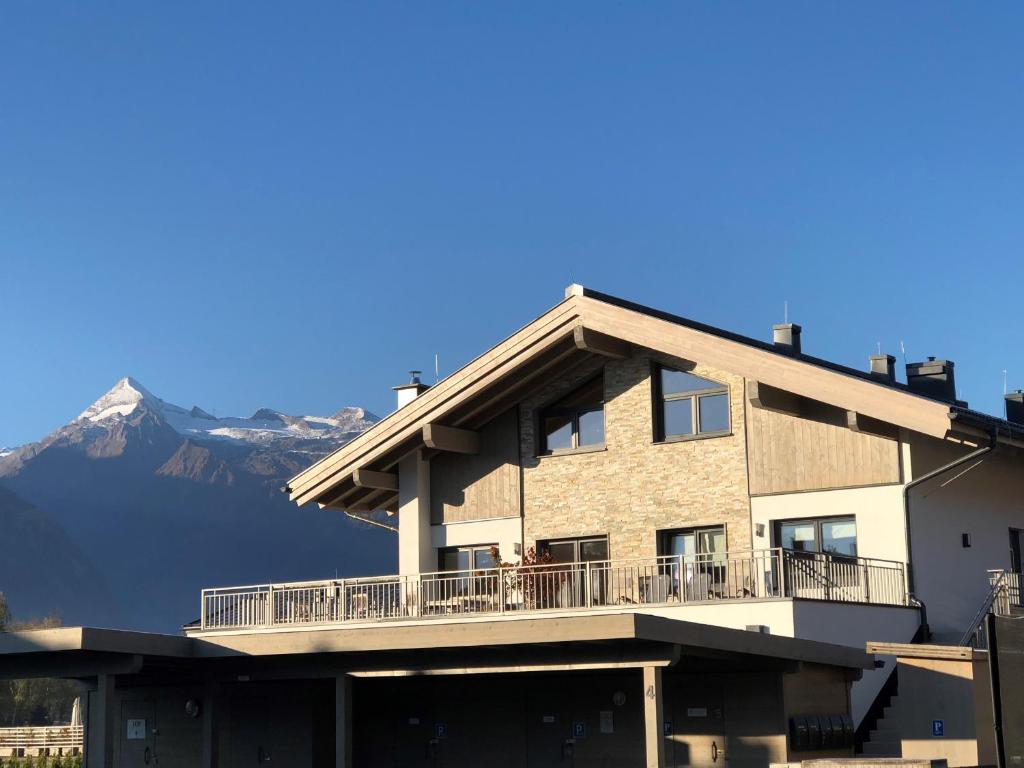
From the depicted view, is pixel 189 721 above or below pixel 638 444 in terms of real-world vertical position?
below

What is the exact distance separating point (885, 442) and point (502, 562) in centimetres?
731

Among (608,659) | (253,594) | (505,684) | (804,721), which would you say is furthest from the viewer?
(253,594)

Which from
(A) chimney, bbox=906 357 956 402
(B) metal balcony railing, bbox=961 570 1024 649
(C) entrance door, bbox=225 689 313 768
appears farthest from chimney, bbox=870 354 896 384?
(C) entrance door, bbox=225 689 313 768

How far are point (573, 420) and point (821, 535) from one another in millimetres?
5179

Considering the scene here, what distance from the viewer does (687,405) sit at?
24703mm

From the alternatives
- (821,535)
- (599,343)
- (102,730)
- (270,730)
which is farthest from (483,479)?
(102,730)

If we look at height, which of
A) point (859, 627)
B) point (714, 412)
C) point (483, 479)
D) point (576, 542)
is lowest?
point (859, 627)

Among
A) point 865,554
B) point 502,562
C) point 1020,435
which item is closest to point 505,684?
point 502,562

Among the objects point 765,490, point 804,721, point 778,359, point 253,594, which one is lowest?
point 804,721

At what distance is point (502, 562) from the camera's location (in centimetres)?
2577

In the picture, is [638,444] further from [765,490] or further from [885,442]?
[885,442]

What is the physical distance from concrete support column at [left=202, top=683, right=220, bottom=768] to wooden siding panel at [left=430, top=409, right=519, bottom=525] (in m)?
7.03

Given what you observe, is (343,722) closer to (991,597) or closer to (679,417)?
(679,417)

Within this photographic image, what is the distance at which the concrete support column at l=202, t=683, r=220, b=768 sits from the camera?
67.2 ft
